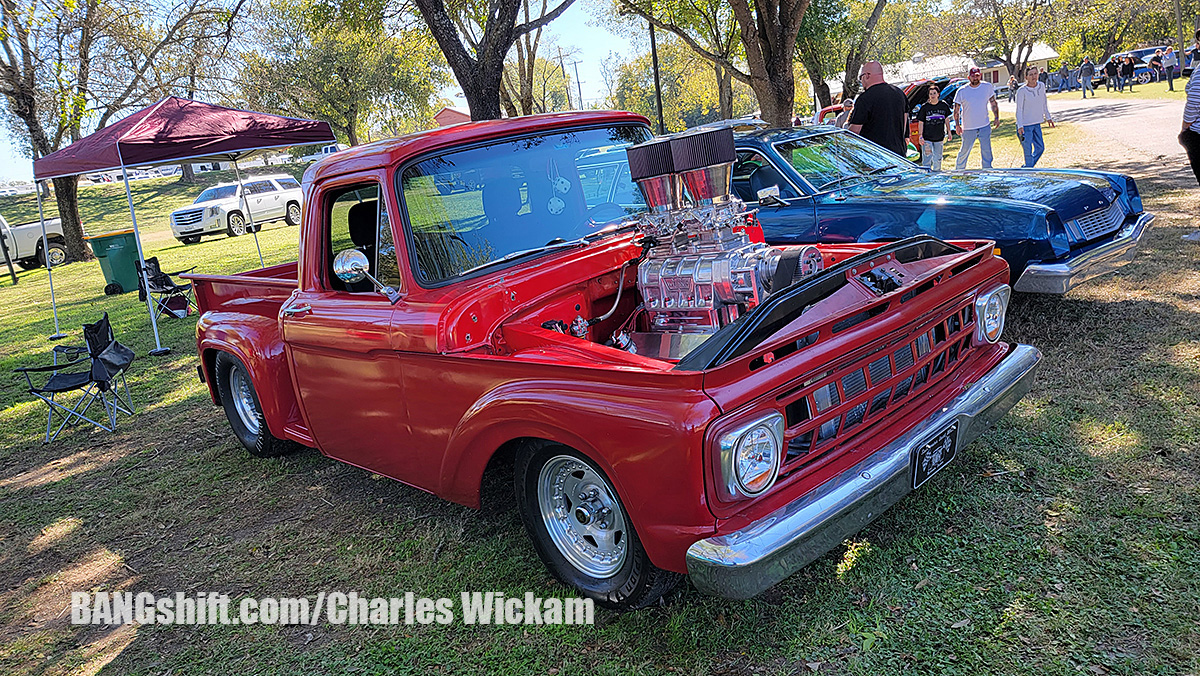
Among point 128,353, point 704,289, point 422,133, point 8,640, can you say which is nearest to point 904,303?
point 704,289

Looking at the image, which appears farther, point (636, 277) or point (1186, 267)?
point (1186, 267)

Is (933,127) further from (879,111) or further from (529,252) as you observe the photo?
(529,252)

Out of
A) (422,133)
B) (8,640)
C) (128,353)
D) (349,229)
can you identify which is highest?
(422,133)

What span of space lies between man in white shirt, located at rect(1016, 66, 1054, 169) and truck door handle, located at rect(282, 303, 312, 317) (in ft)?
34.2

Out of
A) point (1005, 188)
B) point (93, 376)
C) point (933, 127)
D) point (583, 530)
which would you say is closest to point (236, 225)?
point (93, 376)

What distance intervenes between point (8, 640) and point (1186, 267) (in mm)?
8077

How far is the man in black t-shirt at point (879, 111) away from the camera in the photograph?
333 inches

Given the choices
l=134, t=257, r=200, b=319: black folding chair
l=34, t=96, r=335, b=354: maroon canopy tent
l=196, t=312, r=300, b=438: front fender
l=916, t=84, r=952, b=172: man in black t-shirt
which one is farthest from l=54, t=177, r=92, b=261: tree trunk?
l=916, t=84, r=952, b=172: man in black t-shirt

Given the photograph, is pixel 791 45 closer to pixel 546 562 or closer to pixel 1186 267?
pixel 1186 267

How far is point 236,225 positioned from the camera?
82.0ft

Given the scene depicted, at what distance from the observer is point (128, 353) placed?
6.88 meters

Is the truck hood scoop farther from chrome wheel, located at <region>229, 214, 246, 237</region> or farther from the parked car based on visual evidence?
chrome wheel, located at <region>229, 214, 246, 237</region>

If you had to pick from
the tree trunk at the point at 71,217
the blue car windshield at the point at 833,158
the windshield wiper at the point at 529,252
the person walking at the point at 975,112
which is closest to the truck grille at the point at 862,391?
the windshield wiper at the point at 529,252

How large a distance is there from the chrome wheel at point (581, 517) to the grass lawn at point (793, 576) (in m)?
0.23
